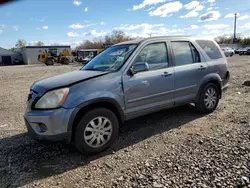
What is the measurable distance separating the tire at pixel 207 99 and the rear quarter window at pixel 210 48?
0.70 m

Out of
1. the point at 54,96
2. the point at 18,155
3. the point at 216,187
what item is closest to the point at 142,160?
the point at 216,187

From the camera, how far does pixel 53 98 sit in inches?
122

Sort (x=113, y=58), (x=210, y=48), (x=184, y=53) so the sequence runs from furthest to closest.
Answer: (x=210, y=48) → (x=184, y=53) → (x=113, y=58)

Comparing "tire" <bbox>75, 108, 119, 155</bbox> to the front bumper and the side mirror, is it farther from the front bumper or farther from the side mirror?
the side mirror

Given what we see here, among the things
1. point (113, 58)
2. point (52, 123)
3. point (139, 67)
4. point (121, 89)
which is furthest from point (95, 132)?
point (113, 58)

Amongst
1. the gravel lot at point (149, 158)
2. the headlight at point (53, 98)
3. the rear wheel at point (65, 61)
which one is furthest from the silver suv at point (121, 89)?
the rear wheel at point (65, 61)

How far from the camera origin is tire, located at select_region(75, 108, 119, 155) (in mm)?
3191

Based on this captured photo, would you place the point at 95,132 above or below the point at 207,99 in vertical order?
below

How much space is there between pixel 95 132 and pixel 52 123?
2.17 feet

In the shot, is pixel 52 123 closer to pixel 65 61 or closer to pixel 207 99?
pixel 207 99

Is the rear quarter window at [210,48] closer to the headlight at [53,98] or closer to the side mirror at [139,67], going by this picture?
the side mirror at [139,67]

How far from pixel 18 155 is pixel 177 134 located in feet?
9.00

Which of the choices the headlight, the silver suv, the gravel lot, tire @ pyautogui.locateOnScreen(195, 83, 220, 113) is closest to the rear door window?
the silver suv

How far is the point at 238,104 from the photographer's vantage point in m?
5.63
